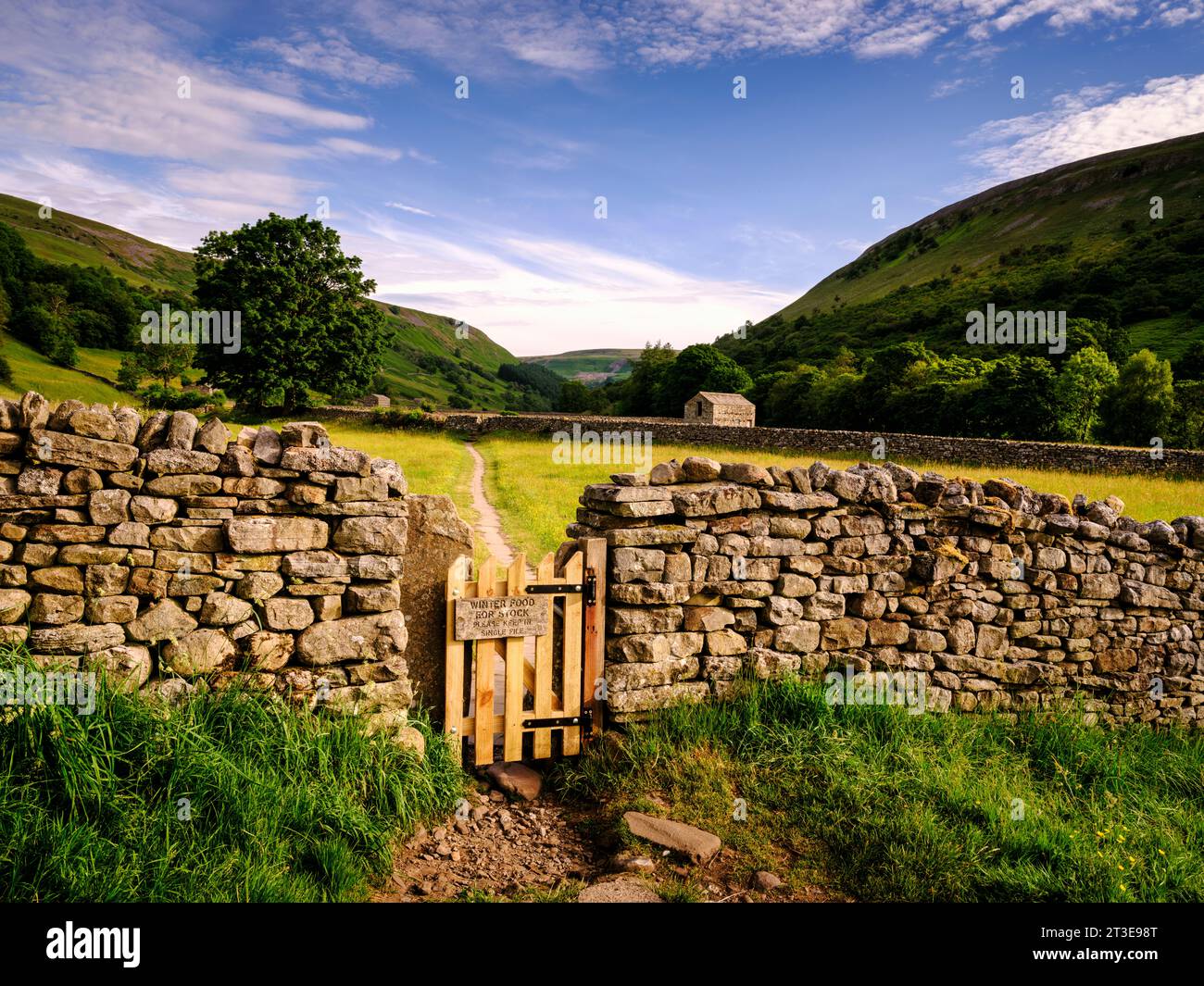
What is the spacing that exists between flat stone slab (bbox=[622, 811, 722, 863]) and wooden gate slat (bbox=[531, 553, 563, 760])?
1.09m

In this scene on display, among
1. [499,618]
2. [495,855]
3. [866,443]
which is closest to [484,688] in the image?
[499,618]

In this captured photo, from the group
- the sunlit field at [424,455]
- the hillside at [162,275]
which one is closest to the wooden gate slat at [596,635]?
the sunlit field at [424,455]

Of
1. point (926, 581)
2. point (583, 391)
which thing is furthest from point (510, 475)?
point (583, 391)

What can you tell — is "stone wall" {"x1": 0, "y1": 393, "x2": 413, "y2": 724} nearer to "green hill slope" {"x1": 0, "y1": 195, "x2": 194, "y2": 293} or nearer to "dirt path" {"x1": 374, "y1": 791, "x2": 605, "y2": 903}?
"dirt path" {"x1": 374, "y1": 791, "x2": 605, "y2": 903}

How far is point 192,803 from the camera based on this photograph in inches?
155

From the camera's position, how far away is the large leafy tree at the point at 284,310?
134ft

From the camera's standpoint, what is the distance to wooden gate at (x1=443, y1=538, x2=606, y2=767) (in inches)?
219

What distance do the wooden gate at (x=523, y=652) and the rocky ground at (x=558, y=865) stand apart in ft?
2.03

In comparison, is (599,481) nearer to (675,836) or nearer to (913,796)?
(913,796)

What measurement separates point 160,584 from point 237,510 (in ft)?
2.30

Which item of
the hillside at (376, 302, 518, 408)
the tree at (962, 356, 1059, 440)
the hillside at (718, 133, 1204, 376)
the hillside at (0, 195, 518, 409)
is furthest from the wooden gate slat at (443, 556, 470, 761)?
the hillside at (376, 302, 518, 408)

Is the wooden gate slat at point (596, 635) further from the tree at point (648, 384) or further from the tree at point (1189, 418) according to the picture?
the tree at point (648, 384)

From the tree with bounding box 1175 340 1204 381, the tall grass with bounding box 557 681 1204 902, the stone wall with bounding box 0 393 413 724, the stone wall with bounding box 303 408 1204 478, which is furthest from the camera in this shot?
the tree with bounding box 1175 340 1204 381

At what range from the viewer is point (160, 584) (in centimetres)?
467
